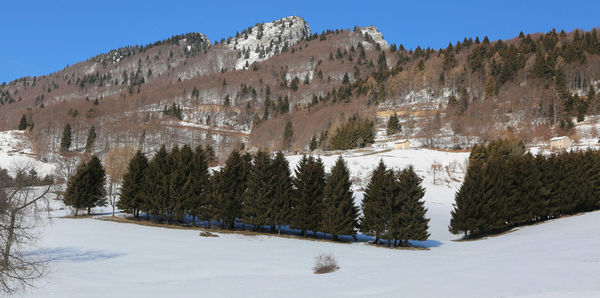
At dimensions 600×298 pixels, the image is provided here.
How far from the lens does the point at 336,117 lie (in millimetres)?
142500

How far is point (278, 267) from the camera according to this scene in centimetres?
2106

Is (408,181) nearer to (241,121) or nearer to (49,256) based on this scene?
(49,256)

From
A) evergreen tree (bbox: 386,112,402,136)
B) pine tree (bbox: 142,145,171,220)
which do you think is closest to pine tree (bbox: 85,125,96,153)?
pine tree (bbox: 142,145,171,220)

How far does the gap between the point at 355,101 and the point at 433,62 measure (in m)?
39.2

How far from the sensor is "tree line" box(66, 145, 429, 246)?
3562 centimetres

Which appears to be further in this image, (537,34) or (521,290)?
(537,34)

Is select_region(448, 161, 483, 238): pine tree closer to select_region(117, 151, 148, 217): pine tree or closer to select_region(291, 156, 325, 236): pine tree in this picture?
select_region(291, 156, 325, 236): pine tree

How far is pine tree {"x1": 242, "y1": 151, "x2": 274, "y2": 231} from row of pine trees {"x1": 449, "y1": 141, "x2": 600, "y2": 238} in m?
20.1

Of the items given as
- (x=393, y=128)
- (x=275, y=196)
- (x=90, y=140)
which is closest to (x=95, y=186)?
(x=275, y=196)

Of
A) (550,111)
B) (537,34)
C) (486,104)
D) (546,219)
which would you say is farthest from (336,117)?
(537,34)

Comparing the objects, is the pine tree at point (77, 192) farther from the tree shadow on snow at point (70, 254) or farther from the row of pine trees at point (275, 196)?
the tree shadow on snow at point (70, 254)

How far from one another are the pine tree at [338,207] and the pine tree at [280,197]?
4.04 meters

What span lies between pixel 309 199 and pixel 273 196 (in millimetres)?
3980

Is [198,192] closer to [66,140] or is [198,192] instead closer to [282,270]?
[282,270]
